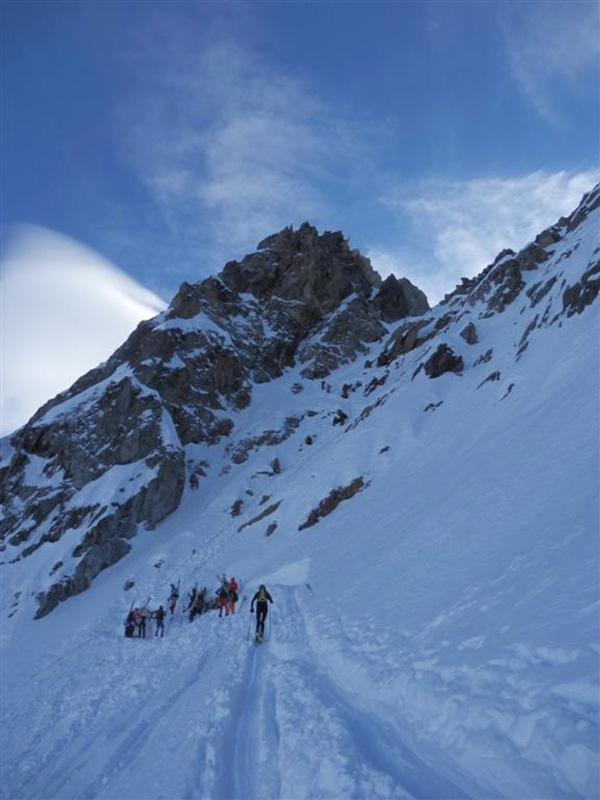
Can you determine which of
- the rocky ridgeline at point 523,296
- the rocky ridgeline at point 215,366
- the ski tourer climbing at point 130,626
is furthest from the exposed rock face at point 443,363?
→ the ski tourer climbing at point 130,626

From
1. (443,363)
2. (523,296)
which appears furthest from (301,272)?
(443,363)

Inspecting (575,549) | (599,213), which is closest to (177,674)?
(575,549)

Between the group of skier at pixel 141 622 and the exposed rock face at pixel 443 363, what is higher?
the exposed rock face at pixel 443 363

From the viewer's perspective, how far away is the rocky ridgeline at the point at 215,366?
45562 mm

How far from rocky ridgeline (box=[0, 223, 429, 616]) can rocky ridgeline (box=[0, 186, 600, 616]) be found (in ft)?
0.59

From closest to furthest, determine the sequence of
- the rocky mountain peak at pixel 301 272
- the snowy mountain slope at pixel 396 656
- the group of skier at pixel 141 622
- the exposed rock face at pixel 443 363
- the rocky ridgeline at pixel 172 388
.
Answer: the snowy mountain slope at pixel 396 656, the group of skier at pixel 141 622, the exposed rock face at pixel 443 363, the rocky ridgeline at pixel 172 388, the rocky mountain peak at pixel 301 272

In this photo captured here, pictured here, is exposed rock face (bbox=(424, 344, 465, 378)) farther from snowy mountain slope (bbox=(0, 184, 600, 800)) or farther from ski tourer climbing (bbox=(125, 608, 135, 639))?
ski tourer climbing (bbox=(125, 608, 135, 639))

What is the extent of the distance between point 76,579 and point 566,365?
39586 millimetres

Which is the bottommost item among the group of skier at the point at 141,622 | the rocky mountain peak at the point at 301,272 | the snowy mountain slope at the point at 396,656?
the snowy mountain slope at the point at 396,656

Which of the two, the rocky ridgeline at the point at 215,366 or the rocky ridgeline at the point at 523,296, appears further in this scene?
the rocky ridgeline at the point at 215,366

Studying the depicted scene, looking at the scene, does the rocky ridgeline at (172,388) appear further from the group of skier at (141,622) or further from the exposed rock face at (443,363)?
the exposed rock face at (443,363)

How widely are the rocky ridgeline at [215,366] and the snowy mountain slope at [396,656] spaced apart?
10.2 meters

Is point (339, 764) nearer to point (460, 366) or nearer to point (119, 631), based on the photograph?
point (119, 631)

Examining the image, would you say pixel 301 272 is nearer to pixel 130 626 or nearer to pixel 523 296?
pixel 523 296
